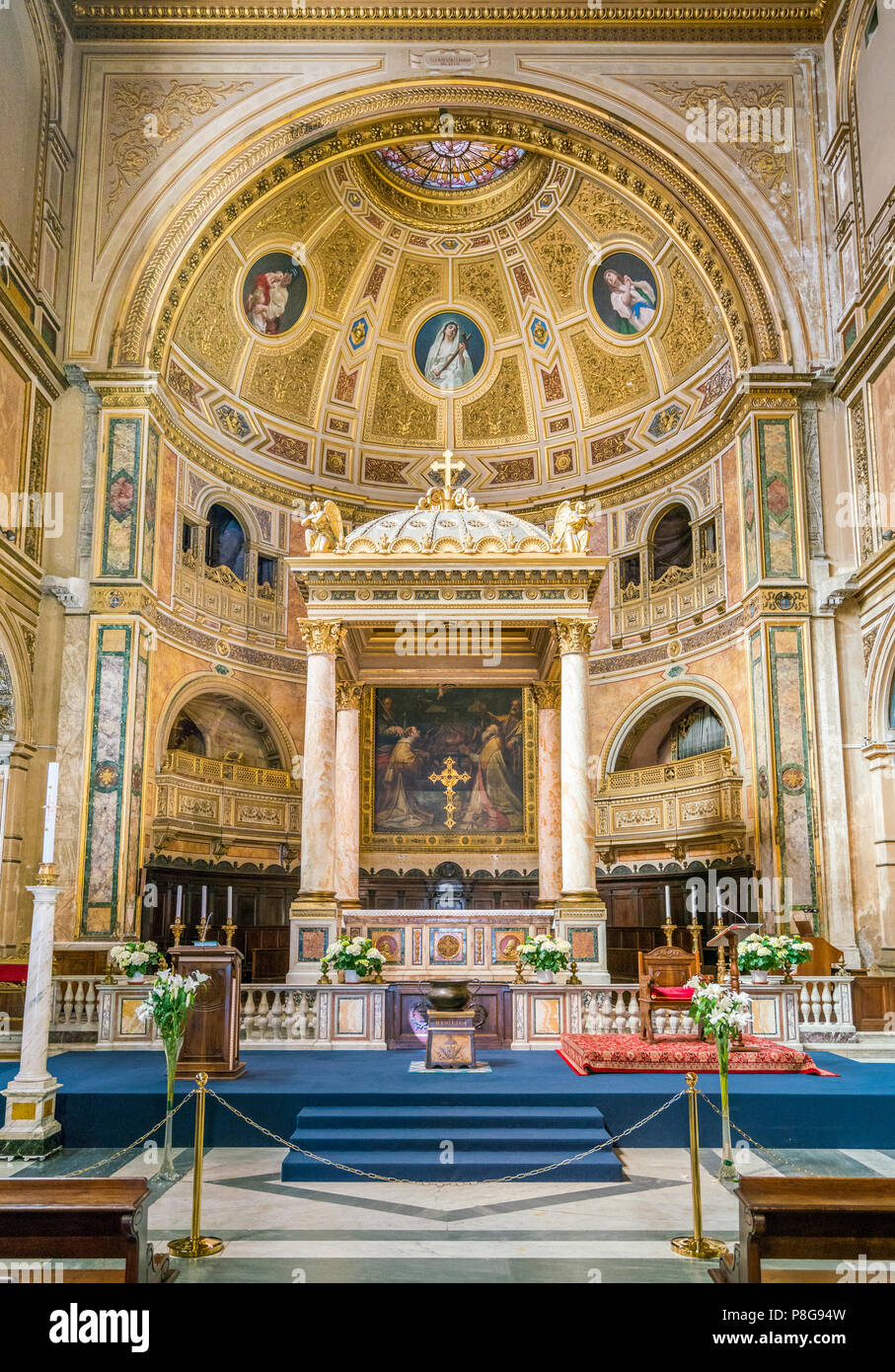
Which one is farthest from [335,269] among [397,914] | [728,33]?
[397,914]

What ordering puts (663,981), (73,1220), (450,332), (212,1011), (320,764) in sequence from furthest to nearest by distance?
(450,332)
(320,764)
(663,981)
(212,1011)
(73,1220)

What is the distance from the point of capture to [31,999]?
29.2 feet

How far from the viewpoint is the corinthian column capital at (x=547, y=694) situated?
59.2 ft

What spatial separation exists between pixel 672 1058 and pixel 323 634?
7608 millimetres

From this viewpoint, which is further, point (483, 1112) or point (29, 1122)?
point (483, 1112)

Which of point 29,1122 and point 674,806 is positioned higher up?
point 674,806

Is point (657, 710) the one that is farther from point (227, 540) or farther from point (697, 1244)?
point (697, 1244)

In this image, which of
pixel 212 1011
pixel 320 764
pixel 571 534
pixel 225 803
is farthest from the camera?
pixel 225 803

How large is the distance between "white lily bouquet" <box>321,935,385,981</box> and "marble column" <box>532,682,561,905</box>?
5.31 metres

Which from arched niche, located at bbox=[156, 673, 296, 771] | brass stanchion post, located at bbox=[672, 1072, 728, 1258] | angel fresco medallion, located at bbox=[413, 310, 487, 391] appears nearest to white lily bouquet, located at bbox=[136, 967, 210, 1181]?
brass stanchion post, located at bbox=[672, 1072, 728, 1258]

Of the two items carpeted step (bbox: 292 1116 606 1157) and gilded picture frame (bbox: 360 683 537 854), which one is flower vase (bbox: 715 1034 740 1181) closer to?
carpeted step (bbox: 292 1116 606 1157)

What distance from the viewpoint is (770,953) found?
42.4 ft

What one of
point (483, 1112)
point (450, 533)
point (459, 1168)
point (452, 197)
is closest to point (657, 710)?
point (450, 533)
